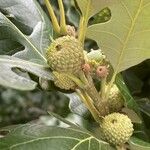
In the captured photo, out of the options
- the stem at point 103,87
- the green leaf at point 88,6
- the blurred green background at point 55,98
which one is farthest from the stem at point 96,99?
the blurred green background at point 55,98

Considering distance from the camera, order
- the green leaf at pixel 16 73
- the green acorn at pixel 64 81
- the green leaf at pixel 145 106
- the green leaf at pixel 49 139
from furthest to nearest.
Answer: the green leaf at pixel 145 106 < the green acorn at pixel 64 81 < the green leaf at pixel 49 139 < the green leaf at pixel 16 73

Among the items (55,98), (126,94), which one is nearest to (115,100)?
(126,94)

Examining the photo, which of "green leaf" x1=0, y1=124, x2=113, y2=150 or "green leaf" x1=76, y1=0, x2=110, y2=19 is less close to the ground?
"green leaf" x1=76, y1=0, x2=110, y2=19

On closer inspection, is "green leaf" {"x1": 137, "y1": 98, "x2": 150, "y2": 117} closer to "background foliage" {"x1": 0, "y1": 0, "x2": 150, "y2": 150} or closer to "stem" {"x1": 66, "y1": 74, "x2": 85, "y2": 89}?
"background foliage" {"x1": 0, "y1": 0, "x2": 150, "y2": 150}

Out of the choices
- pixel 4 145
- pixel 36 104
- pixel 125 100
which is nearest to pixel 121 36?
pixel 125 100

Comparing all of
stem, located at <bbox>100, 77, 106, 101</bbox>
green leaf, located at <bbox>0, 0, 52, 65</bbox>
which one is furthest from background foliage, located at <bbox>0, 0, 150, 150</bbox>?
stem, located at <bbox>100, 77, 106, 101</bbox>

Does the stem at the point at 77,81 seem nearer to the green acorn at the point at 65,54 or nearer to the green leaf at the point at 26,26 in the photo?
the green acorn at the point at 65,54
